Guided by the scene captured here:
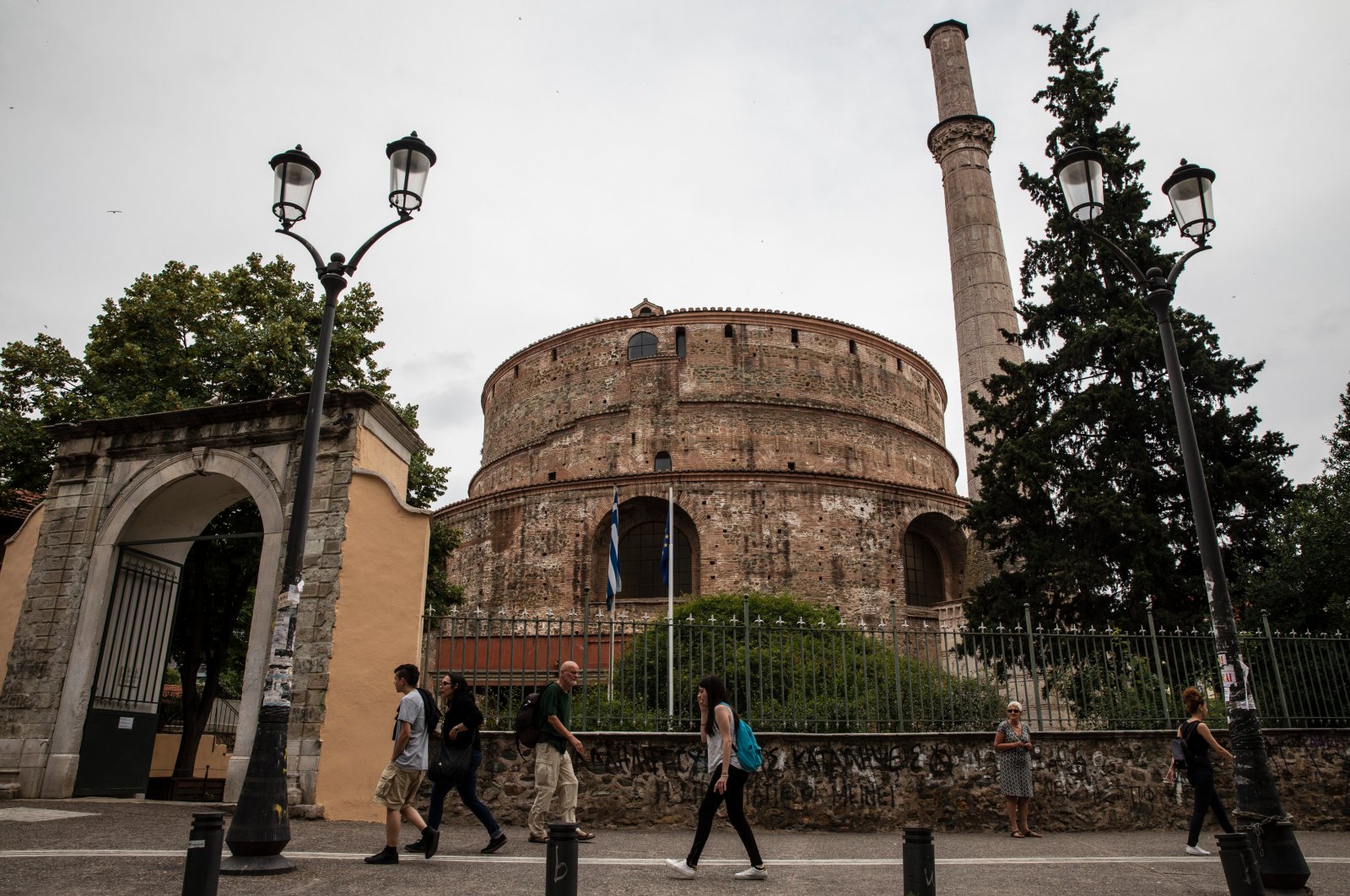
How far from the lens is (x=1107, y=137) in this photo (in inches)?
651

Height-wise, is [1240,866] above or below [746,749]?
below

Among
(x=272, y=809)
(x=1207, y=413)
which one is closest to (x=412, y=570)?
(x=272, y=809)

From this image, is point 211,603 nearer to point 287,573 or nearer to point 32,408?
point 32,408

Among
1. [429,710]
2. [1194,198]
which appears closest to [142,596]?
[429,710]

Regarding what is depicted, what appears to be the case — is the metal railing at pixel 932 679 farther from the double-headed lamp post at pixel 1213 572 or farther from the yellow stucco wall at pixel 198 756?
the yellow stucco wall at pixel 198 756

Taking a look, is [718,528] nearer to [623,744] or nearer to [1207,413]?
[1207,413]

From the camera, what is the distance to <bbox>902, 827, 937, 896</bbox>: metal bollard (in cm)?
404

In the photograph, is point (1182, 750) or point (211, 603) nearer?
point (1182, 750)

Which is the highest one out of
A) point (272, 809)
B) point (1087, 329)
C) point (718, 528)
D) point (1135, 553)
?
point (1087, 329)

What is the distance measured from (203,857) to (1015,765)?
23.1ft

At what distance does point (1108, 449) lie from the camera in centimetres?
1504

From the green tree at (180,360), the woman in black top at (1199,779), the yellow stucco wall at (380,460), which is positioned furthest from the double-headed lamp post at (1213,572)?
the green tree at (180,360)

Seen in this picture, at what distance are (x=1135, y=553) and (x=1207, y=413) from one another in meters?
2.90

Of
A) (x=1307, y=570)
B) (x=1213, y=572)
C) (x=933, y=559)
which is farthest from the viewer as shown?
(x=933, y=559)
